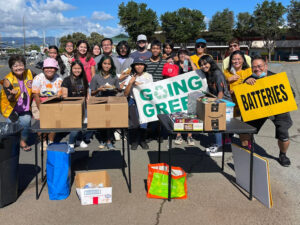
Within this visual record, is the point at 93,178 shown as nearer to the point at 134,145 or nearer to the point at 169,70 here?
the point at 134,145

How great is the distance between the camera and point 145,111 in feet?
17.0

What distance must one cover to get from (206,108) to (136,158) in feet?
7.61

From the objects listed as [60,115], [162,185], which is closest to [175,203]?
[162,185]

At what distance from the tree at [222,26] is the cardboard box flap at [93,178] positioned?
2632 inches

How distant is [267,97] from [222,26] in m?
66.4

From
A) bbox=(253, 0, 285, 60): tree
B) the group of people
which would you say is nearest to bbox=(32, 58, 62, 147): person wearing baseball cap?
the group of people

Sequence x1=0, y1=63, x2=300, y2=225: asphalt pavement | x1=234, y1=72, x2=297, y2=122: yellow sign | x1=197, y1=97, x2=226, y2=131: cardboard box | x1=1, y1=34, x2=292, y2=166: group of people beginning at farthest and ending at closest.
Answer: x1=1, y1=34, x2=292, y2=166: group of people < x1=234, y1=72, x2=297, y2=122: yellow sign < x1=197, y1=97, x2=226, y2=131: cardboard box < x1=0, y1=63, x2=300, y2=225: asphalt pavement

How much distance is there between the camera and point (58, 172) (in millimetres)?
3613

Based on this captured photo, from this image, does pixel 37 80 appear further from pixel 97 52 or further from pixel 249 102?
pixel 249 102

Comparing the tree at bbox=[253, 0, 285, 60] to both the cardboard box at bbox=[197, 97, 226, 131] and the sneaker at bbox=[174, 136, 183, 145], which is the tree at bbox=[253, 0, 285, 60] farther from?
the cardboard box at bbox=[197, 97, 226, 131]

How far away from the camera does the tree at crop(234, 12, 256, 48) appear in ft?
192

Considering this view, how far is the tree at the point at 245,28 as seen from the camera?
58.7 m

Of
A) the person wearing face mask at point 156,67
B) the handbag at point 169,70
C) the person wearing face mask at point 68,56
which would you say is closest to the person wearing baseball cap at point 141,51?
the person wearing face mask at point 156,67

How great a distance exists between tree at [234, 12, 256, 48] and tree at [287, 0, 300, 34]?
23.8 feet
